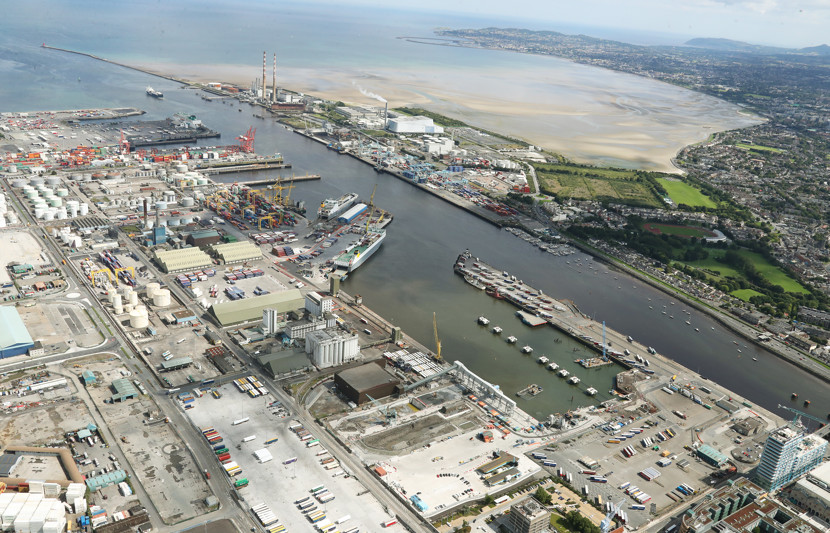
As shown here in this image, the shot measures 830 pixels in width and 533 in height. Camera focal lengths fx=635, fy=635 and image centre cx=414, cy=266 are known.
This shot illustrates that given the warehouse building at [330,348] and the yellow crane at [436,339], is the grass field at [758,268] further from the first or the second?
the warehouse building at [330,348]

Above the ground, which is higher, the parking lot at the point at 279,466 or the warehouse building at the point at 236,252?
the warehouse building at the point at 236,252

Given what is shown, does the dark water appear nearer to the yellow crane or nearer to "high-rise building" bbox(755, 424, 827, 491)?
the yellow crane

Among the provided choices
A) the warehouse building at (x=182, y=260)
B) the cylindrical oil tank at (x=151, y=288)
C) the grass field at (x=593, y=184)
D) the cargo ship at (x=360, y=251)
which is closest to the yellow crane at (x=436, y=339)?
the cargo ship at (x=360, y=251)

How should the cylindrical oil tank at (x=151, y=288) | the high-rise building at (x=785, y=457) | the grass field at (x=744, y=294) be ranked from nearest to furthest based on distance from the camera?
the high-rise building at (x=785, y=457) → the cylindrical oil tank at (x=151, y=288) → the grass field at (x=744, y=294)

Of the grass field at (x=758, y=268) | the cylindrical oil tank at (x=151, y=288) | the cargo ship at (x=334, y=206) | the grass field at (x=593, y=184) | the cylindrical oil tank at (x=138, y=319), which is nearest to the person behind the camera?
the cylindrical oil tank at (x=138, y=319)

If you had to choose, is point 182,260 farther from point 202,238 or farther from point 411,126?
point 411,126

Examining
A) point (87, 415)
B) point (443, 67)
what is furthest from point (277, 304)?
point (443, 67)

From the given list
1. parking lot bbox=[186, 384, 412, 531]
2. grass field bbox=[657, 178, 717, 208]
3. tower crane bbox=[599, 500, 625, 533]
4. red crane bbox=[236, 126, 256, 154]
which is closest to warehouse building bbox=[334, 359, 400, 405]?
parking lot bbox=[186, 384, 412, 531]
